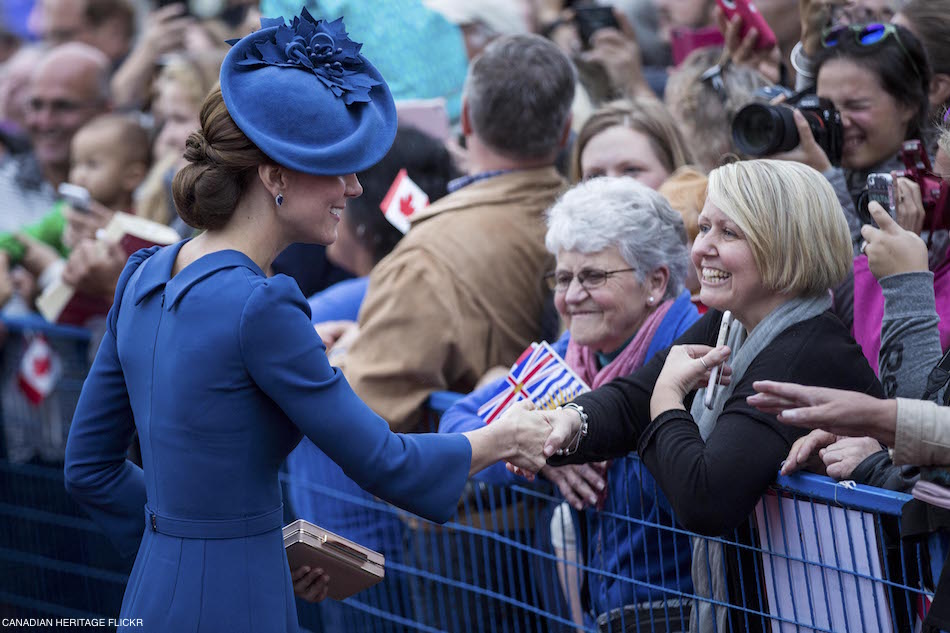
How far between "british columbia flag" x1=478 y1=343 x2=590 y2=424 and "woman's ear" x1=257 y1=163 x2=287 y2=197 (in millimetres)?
883

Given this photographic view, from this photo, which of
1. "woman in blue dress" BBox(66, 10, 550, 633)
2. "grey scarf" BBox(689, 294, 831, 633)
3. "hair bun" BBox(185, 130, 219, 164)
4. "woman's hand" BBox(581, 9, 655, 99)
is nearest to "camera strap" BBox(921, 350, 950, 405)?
"grey scarf" BBox(689, 294, 831, 633)

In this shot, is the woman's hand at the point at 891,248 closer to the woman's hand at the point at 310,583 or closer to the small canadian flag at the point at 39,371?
the woman's hand at the point at 310,583

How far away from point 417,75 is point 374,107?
2.74 metres

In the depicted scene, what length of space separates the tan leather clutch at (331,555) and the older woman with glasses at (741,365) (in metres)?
0.49

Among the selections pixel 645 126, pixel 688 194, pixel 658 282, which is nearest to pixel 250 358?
pixel 658 282

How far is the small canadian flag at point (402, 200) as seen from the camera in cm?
420

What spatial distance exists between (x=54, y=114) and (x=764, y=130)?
14.3ft

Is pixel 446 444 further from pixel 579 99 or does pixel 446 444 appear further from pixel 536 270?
pixel 579 99

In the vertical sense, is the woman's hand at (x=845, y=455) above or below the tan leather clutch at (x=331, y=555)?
above

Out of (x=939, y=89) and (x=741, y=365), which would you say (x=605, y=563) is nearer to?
(x=741, y=365)

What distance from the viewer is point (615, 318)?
310 centimetres

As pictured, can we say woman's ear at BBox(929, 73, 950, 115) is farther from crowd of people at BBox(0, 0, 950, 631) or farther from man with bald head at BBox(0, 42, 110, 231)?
man with bald head at BBox(0, 42, 110, 231)

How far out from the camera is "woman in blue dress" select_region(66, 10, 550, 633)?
7.59 ft

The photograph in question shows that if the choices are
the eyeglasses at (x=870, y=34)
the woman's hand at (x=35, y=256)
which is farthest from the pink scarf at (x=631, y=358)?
the woman's hand at (x=35, y=256)
